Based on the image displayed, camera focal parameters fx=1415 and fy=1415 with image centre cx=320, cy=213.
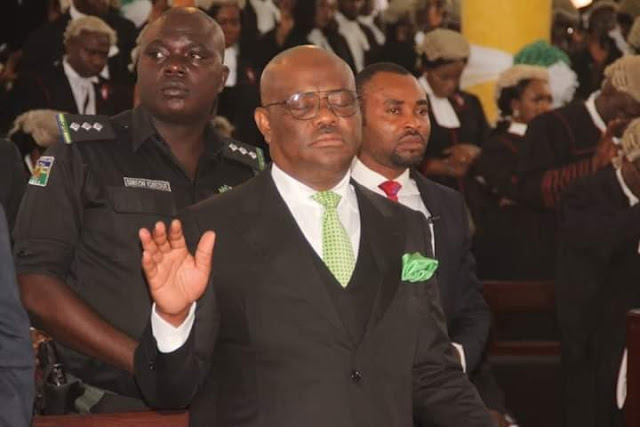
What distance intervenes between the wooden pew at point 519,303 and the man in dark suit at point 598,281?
0.51 m

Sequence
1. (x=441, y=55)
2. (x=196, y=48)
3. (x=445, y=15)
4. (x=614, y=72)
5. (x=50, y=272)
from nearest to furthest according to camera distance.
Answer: (x=50, y=272) < (x=196, y=48) < (x=614, y=72) < (x=441, y=55) < (x=445, y=15)

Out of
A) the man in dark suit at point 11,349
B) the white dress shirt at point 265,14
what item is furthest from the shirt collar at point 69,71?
the man in dark suit at point 11,349

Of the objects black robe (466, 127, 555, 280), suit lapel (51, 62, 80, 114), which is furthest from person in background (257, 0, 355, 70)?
black robe (466, 127, 555, 280)

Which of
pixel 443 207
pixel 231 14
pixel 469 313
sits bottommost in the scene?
pixel 469 313

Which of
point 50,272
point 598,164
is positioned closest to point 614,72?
point 598,164

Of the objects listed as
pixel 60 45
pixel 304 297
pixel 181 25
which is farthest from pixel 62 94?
pixel 304 297

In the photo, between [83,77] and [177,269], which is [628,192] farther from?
[177,269]

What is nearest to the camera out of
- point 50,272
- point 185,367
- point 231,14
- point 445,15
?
point 185,367

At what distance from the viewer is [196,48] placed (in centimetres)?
471

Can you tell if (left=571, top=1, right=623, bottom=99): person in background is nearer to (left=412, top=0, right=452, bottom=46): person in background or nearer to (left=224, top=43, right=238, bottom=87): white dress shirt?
(left=412, top=0, right=452, bottom=46): person in background

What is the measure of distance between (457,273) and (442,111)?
12.9 feet

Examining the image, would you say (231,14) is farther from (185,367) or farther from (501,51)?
(185,367)

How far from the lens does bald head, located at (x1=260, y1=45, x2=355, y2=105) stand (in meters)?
3.81

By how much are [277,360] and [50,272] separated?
1122mm
